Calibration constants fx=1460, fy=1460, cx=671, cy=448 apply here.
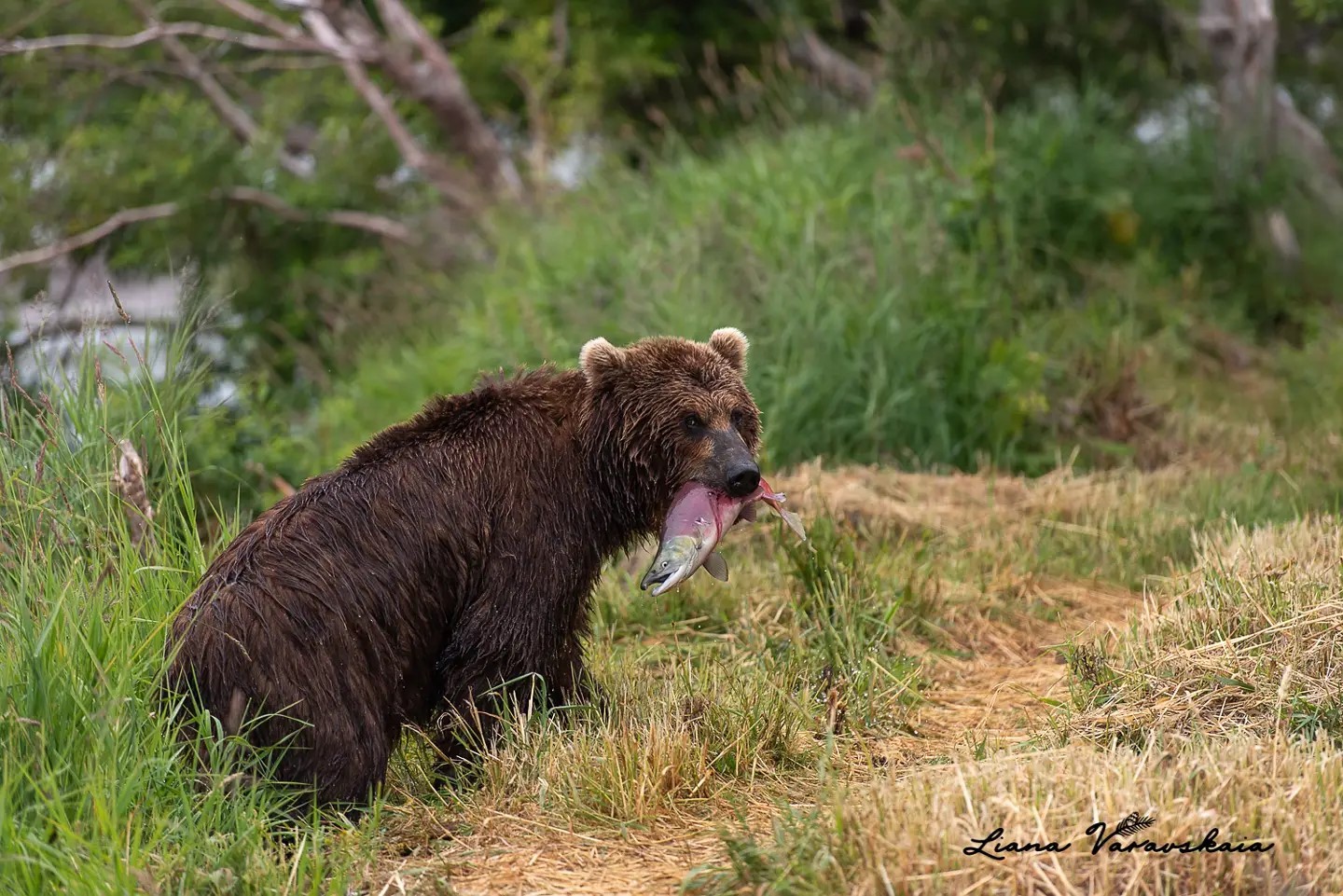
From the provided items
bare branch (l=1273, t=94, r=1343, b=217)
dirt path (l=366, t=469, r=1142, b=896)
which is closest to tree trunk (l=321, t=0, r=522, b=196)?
bare branch (l=1273, t=94, r=1343, b=217)

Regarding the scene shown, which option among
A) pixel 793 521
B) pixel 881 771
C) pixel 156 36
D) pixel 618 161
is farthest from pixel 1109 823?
pixel 156 36

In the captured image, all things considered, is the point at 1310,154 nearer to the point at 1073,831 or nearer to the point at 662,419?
the point at 662,419

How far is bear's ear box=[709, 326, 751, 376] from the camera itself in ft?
16.1

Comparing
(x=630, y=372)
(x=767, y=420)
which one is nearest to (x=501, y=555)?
(x=630, y=372)

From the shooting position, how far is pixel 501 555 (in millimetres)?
4285

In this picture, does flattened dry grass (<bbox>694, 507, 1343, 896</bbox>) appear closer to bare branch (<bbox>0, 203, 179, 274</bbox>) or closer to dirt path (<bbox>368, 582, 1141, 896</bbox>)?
dirt path (<bbox>368, 582, 1141, 896</bbox>)

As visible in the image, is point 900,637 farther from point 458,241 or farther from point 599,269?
point 458,241

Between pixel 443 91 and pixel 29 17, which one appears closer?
pixel 29 17

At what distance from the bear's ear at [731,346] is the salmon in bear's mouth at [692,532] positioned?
21.9 inches

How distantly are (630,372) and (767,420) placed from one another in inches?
135

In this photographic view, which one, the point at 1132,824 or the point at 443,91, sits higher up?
the point at 443,91

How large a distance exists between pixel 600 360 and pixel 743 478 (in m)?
0.60

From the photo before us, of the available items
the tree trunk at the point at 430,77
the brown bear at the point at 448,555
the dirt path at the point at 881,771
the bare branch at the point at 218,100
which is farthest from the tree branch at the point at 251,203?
the brown bear at the point at 448,555

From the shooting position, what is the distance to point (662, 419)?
4.44 metres
